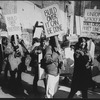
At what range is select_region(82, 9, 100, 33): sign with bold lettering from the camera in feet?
21.0

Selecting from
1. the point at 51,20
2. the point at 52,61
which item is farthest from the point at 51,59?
the point at 51,20

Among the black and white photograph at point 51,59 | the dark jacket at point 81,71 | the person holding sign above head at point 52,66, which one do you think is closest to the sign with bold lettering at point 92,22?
the black and white photograph at point 51,59

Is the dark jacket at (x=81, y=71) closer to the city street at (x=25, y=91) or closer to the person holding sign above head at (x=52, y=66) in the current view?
the person holding sign above head at (x=52, y=66)

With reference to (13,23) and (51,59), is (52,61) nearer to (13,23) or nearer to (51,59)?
(51,59)

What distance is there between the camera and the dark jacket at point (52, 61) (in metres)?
5.72

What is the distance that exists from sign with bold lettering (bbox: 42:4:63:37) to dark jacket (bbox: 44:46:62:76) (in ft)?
1.65

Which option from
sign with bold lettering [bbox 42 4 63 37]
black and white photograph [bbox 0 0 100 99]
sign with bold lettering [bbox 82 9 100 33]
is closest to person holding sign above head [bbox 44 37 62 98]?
black and white photograph [bbox 0 0 100 99]

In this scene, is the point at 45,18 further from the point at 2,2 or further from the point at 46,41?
the point at 2,2

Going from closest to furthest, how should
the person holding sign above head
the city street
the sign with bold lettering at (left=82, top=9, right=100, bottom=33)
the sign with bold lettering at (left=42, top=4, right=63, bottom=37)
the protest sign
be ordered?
1. the person holding sign above head
2. the sign with bold lettering at (left=42, top=4, right=63, bottom=37)
3. the sign with bold lettering at (left=82, top=9, right=100, bottom=33)
4. the city street
5. the protest sign

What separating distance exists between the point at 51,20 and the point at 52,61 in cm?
101

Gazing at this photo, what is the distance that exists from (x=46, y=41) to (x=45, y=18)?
666mm

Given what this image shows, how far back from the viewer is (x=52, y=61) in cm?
574

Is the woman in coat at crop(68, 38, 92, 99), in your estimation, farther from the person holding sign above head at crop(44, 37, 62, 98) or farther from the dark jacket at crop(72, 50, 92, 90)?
the person holding sign above head at crop(44, 37, 62, 98)

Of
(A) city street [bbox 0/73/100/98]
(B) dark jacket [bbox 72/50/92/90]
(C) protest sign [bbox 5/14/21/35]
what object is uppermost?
(C) protest sign [bbox 5/14/21/35]
